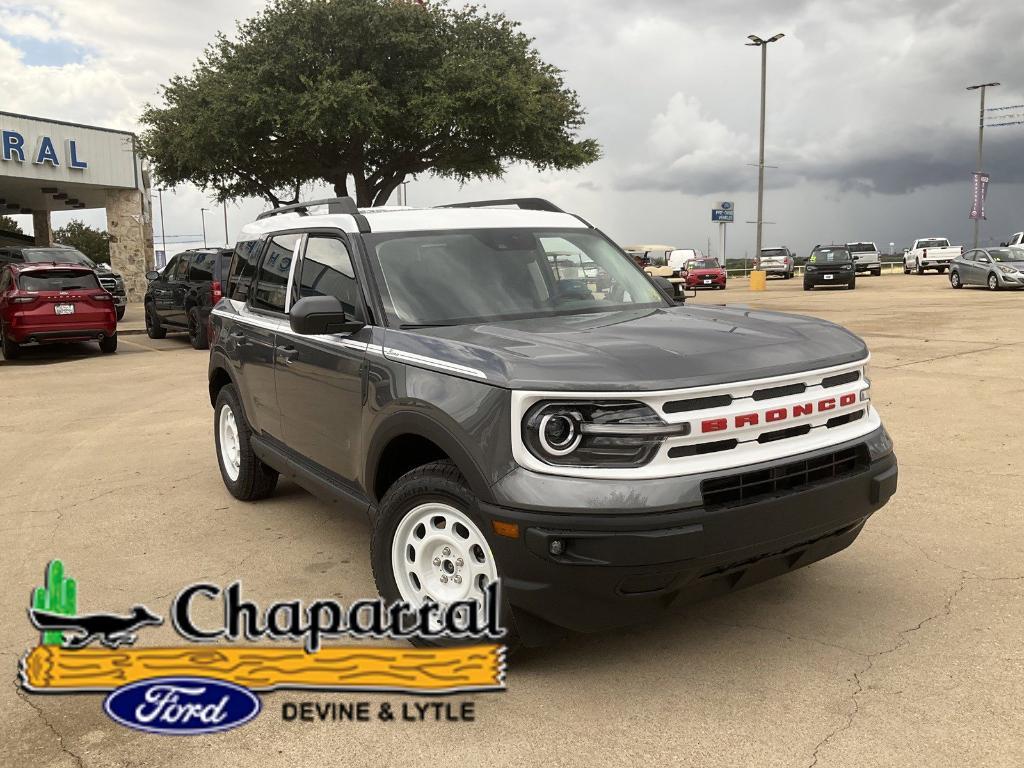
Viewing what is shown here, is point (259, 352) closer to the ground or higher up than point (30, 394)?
higher up

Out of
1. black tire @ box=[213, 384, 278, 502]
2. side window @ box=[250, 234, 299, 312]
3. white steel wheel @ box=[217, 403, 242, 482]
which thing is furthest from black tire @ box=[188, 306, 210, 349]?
side window @ box=[250, 234, 299, 312]

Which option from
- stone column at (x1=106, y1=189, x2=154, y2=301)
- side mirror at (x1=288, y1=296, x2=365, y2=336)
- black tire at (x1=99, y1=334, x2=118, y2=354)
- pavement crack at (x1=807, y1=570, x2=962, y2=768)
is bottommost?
pavement crack at (x1=807, y1=570, x2=962, y2=768)

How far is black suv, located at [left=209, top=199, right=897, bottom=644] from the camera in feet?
10.1

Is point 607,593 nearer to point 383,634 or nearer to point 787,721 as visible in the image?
point 787,721

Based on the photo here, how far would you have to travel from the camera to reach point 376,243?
437 cm

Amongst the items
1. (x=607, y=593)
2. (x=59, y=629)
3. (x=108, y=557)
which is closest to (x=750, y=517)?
(x=607, y=593)

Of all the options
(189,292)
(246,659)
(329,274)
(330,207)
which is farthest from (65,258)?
(246,659)

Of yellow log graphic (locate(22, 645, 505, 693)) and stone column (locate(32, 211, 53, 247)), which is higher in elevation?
stone column (locate(32, 211, 53, 247))

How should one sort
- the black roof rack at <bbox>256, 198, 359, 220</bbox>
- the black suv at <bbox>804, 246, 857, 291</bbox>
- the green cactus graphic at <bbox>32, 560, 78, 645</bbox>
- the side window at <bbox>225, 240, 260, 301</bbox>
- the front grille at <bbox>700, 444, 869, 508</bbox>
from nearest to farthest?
the front grille at <bbox>700, 444, 869, 508</bbox> < the green cactus graphic at <bbox>32, 560, 78, 645</bbox> < the black roof rack at <bbox>256, 198, 359, 220</bbox> < the side window at <bbox>225, 240, 260, 301</bbox> < the black suv at <bbox>804, 246, 857, 291</bbox>

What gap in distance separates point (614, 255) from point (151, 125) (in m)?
26.0

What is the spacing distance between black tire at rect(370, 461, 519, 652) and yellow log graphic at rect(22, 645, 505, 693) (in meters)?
0.09

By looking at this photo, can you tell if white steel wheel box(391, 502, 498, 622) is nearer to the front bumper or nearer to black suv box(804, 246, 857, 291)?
the front bumper

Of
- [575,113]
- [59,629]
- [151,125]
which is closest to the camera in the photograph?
[59,629]

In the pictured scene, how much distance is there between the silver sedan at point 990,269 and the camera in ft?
90.4
